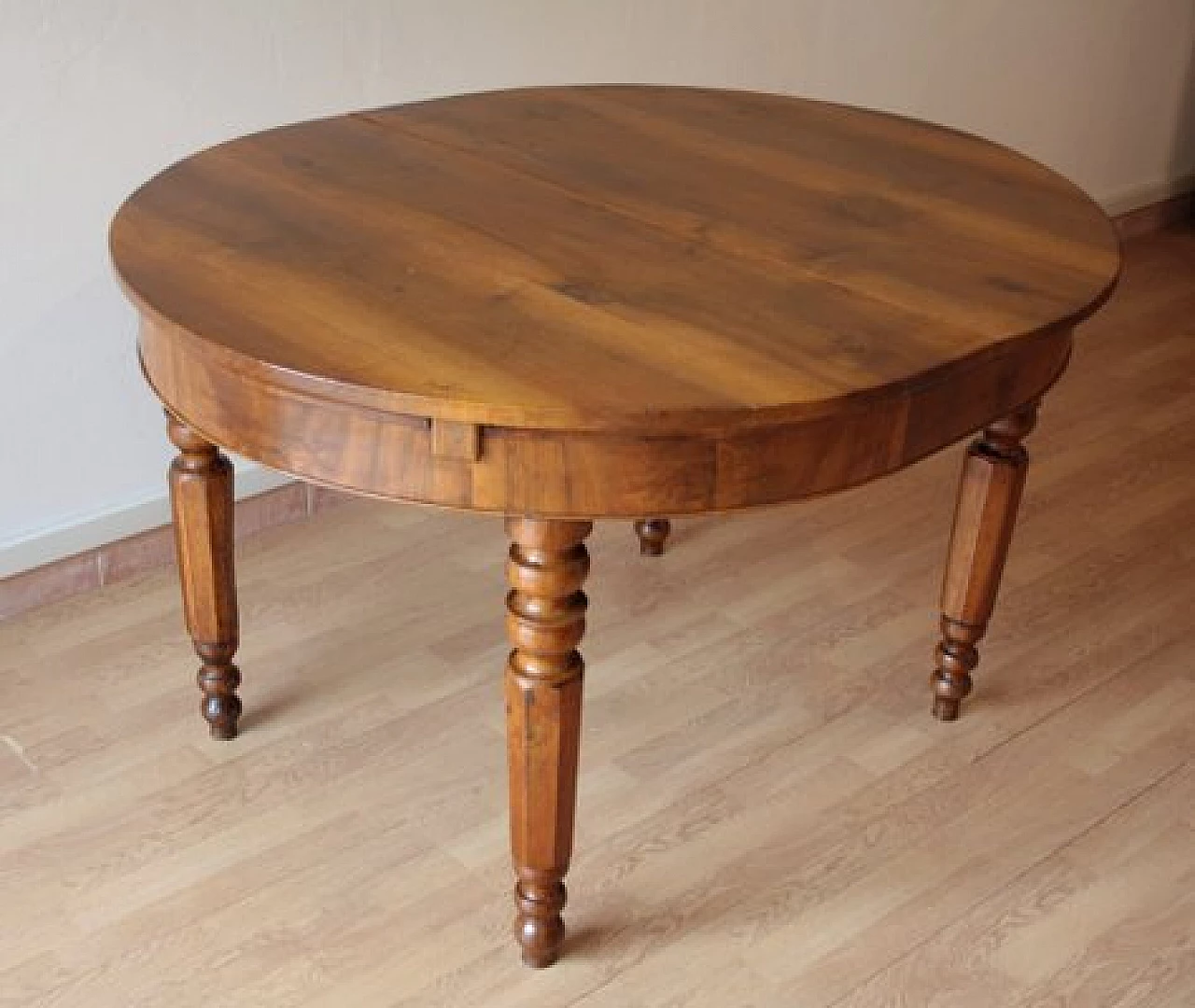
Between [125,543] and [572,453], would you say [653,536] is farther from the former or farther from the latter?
[572,453]

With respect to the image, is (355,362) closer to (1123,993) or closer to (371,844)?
(371,844)

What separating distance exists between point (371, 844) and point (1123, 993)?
2.95 ft

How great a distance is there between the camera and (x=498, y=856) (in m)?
2.08

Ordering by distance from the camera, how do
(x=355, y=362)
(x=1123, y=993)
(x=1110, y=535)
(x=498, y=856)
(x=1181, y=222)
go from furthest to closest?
(x=1181, y=222) < (x=1110, y=535) < (x=498, y=856) < (x=1123, y=993) < (x=355, y=362)

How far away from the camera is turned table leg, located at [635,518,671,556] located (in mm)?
2695

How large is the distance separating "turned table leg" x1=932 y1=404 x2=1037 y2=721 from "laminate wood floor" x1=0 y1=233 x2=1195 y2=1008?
0.29 feet

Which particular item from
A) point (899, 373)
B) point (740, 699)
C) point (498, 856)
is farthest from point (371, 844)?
point (899, 373)

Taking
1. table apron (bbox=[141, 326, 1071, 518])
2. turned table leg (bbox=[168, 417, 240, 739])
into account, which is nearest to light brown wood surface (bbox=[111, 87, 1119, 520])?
table apron (bbox=[141, 326, 1071, 518])

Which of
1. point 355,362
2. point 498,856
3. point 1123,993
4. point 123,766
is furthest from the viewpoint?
point 123,766

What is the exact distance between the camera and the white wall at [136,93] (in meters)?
2.31

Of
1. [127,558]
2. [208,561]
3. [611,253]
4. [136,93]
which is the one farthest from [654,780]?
[136,93]

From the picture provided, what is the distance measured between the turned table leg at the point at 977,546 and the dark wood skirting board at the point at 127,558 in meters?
1.07

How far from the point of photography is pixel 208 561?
2086mm

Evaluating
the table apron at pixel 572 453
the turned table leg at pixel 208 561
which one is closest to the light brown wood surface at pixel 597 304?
the table apron at pixel 572 453
